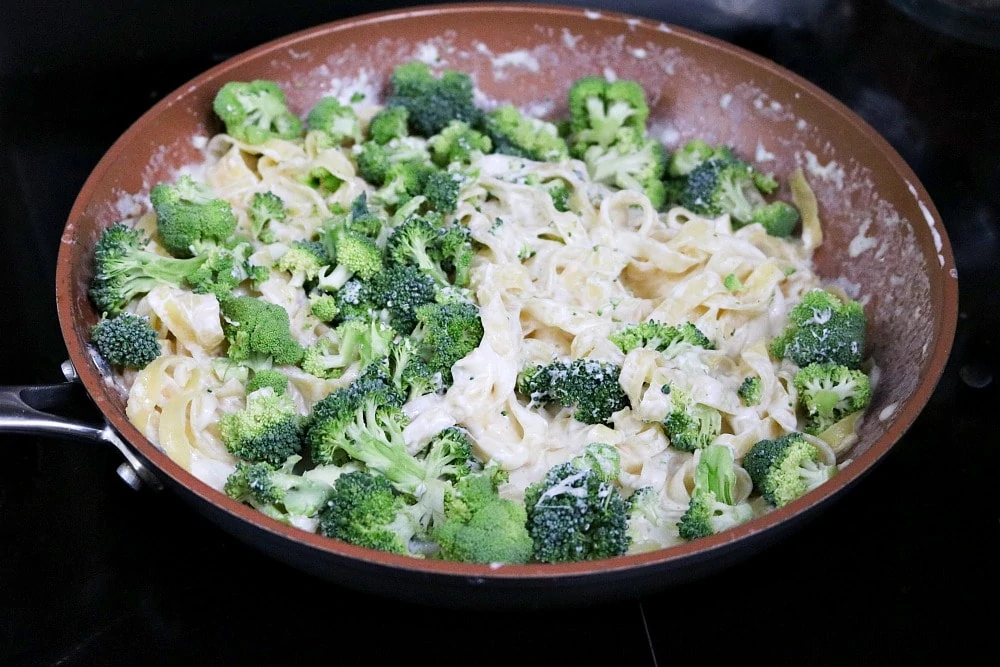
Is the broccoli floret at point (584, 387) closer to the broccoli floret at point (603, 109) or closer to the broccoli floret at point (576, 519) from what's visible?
the broccoli floret at point (576, 519)

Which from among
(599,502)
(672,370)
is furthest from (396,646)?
(672,370)

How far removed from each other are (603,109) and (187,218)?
4.55 ft

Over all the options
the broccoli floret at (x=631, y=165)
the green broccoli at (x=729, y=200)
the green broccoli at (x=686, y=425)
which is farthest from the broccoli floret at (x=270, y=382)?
the green broccoli at (x=729, y=200)

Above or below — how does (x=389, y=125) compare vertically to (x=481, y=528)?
above

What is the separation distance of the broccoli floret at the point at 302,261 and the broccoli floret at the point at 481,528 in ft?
2.76

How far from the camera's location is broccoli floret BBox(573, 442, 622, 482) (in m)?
2.14

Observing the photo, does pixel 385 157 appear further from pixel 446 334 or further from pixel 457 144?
pixel 446 334

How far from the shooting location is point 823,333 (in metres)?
2.46

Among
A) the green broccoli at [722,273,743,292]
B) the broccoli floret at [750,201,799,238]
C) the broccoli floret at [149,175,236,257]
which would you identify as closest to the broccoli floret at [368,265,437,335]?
the broccoli floret at [149,175,236,257]

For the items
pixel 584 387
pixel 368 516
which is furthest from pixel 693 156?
pixel 368 516

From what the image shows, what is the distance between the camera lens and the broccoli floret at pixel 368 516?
6.48ft

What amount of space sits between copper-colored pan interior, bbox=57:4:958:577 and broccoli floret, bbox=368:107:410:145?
0.24 meters

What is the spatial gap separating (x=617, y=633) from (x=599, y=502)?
42cm

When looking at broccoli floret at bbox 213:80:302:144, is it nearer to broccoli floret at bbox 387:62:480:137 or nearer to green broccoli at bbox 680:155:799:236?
broccoli floret at bbox 387:62:480:137
